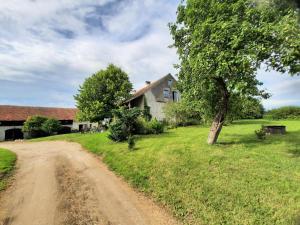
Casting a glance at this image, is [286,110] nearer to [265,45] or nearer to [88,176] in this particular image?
[265,45]

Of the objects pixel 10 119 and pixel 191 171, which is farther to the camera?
pixel 10 119

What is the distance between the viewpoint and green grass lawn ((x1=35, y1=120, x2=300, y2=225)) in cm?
584

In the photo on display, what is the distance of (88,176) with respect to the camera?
373 inches

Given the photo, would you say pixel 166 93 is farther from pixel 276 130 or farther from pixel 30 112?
pixel 30 112

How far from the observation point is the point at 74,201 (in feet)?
22.7

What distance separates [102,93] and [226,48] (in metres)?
25.9

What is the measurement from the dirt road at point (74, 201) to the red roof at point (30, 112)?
101ft

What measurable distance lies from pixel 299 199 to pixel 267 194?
787 mm

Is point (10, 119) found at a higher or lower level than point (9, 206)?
higher

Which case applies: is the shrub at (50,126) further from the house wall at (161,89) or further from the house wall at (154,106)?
the house wall at (161,89)

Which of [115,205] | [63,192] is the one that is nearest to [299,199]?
[115,205]

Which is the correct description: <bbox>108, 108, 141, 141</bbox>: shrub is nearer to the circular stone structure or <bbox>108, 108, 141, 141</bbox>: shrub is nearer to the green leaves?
the green leaves

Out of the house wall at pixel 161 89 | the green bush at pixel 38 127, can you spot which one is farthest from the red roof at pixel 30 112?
the house wall at pixel 161 89

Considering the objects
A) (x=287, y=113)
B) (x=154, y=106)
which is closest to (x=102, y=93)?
(x=154, y=106)
